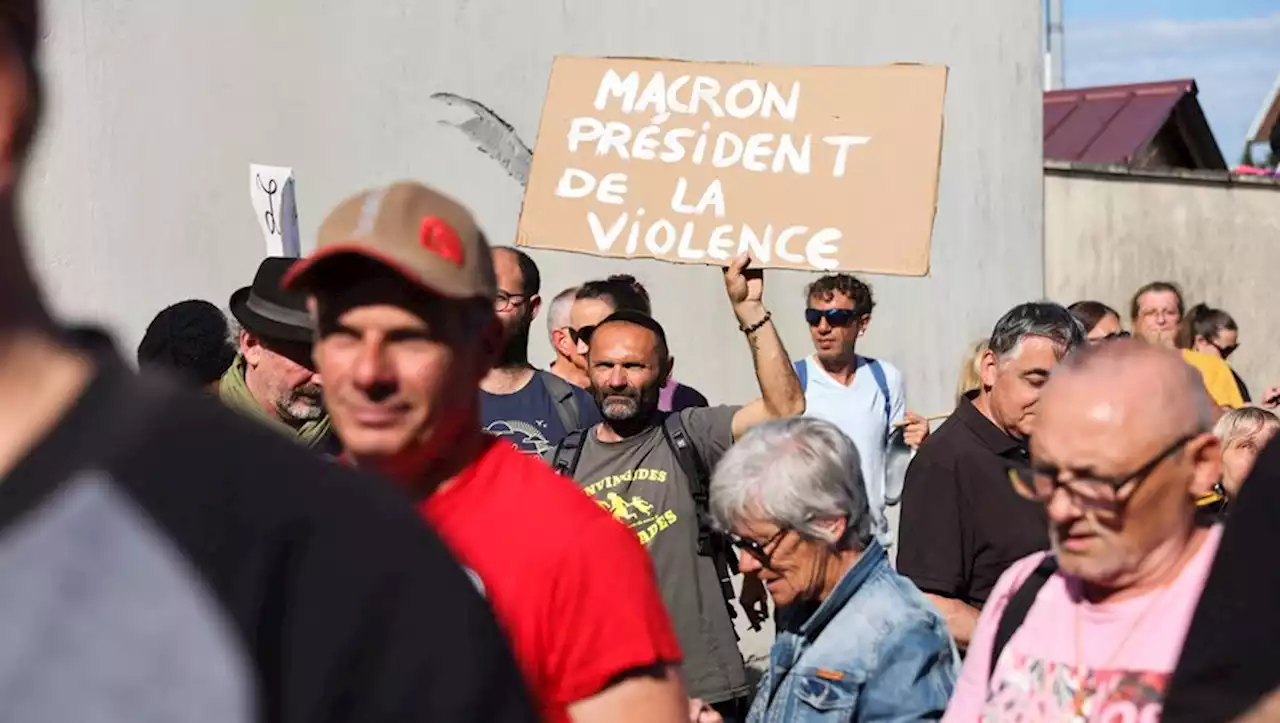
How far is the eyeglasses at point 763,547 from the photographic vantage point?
370 centimetres

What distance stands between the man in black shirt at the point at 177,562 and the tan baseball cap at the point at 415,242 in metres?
1.22

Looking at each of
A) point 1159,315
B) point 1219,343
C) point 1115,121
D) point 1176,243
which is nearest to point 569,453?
point 1159,315

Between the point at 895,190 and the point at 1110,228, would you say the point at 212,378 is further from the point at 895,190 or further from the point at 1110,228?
the point at 1110,228

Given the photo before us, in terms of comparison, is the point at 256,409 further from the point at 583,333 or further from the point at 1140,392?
the point at 1140,392

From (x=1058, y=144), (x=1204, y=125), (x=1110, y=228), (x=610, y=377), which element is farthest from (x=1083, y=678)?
(x=1204, y=125)

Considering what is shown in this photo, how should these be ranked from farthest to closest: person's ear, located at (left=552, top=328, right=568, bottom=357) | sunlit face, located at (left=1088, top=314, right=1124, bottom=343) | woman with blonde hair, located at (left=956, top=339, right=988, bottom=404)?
sunlit face, located at (left=1088, top=314, right=1124, bottom=343) → person's ear, located at (left=552, top=328, right=568, bottom=357) → woman with blonde hair, located at (left=956, top=339, right=988, bottom=404)

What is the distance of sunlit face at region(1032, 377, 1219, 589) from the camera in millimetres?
2850

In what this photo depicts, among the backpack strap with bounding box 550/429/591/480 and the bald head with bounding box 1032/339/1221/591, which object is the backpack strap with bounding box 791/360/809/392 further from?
the bald head with bounding box 1032/339/1221/591

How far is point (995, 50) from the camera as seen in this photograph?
10586mm

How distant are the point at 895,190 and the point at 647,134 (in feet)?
2.53

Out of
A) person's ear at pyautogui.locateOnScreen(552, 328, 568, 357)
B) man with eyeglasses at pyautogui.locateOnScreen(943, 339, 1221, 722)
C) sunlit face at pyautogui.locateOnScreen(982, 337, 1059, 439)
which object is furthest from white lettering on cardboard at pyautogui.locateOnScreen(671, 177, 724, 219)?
man with eyeglasses at pyautogui.locateOnScreen(943, 339, 1221, 722)

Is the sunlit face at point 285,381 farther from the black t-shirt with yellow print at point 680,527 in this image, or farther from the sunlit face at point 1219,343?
the sunlit face at point 1219,343

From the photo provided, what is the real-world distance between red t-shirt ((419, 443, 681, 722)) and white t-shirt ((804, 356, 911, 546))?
16.6 feet

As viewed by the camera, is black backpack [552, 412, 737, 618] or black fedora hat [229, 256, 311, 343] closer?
black fedora hat [229, 256, 311, 343]
